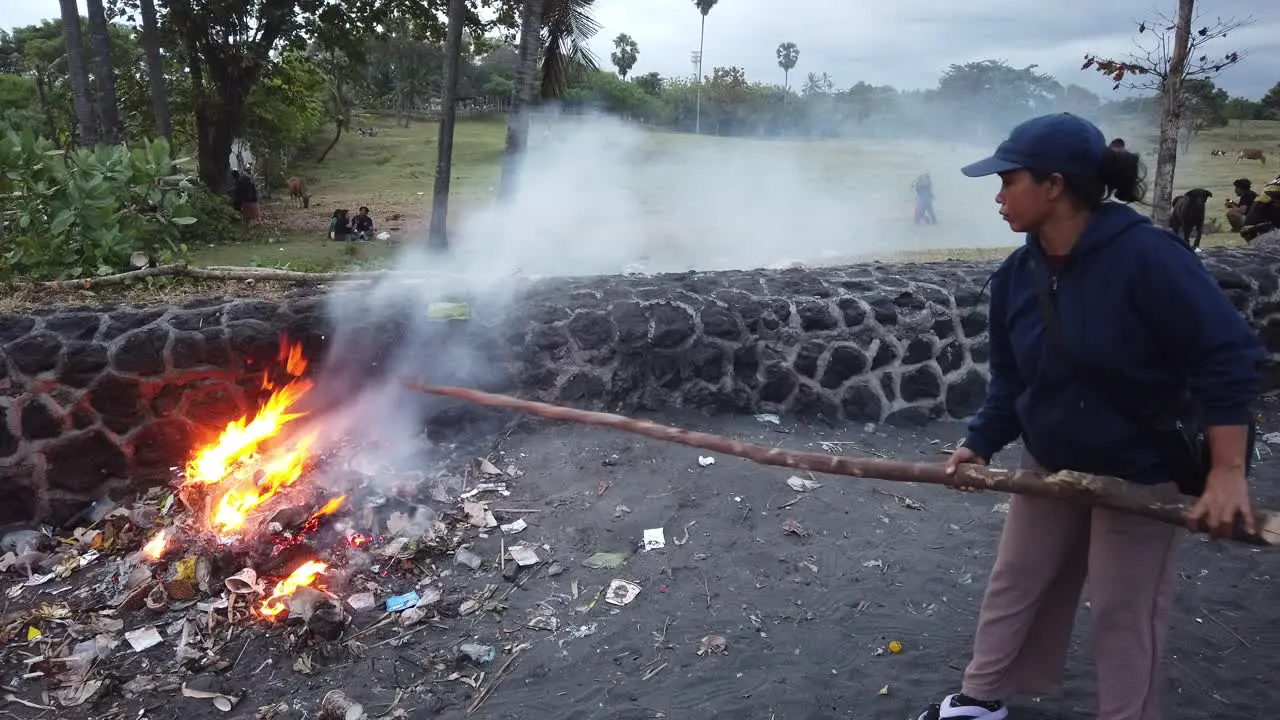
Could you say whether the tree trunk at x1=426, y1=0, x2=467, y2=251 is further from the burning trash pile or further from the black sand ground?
the black sand ground

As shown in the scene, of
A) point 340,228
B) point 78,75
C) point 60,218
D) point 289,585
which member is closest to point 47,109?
point 78,75

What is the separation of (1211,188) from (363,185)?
25.3 m

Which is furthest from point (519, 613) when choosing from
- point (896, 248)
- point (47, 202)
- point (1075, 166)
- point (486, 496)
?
point (896, 248)

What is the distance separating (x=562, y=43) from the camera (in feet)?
43.2

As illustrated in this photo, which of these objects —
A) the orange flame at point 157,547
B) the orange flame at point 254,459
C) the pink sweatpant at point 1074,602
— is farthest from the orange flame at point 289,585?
the pink sweatpant at point 1074,602

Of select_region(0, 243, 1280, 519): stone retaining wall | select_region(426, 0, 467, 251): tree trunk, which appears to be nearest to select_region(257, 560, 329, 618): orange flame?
select_region(0, 243, 1280, 519): stone retaining wall

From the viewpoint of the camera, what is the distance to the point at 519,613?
11.9 ft

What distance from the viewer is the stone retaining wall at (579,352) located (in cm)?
458

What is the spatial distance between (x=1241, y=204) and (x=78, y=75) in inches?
800

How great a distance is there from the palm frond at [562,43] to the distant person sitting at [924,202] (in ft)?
30.7

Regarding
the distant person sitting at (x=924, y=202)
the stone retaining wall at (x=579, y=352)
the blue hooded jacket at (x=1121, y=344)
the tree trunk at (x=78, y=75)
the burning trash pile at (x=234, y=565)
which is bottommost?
the burning trash pile at (x=234, y=565)

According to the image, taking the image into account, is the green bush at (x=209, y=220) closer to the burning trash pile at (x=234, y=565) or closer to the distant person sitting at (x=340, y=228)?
the distant person sitting at (x=340, y=228)

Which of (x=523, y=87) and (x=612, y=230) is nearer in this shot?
(x=523, y=87)

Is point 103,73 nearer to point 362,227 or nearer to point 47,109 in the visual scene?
point 362,227
